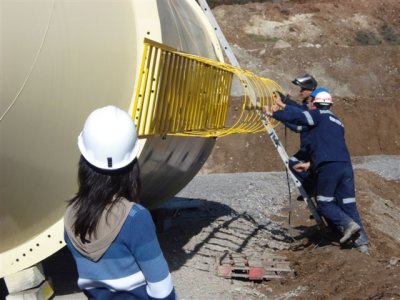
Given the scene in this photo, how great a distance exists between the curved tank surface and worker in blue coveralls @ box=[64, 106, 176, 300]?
1.82 metres

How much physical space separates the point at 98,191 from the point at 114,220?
0.41ft

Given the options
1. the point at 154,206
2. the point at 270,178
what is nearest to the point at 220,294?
the point at 154,206

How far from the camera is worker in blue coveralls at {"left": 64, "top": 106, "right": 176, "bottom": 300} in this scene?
7.89 feet

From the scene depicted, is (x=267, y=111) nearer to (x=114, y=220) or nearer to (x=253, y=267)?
(x=253, y=267)

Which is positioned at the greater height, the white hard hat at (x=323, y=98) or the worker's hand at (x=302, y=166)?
the white hard hat at (x=323, y=98)

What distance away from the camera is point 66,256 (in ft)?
21.8

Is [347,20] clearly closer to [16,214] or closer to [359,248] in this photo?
[359,248]

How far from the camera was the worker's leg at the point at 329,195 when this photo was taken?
7.03 m

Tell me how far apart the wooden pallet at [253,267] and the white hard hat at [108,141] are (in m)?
4.10

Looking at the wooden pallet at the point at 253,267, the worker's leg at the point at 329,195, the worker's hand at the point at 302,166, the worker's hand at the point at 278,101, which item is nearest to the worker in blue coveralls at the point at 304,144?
the worker's hand at the point at 302,166

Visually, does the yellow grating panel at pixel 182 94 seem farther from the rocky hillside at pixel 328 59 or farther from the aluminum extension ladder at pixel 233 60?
the rocky hillside at pixel 328 59

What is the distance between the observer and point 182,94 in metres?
5.30

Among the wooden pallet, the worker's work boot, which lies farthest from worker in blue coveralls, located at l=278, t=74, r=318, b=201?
the wooden pallet

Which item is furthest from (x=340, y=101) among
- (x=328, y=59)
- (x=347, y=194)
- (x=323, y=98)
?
(x=347, y=194)
